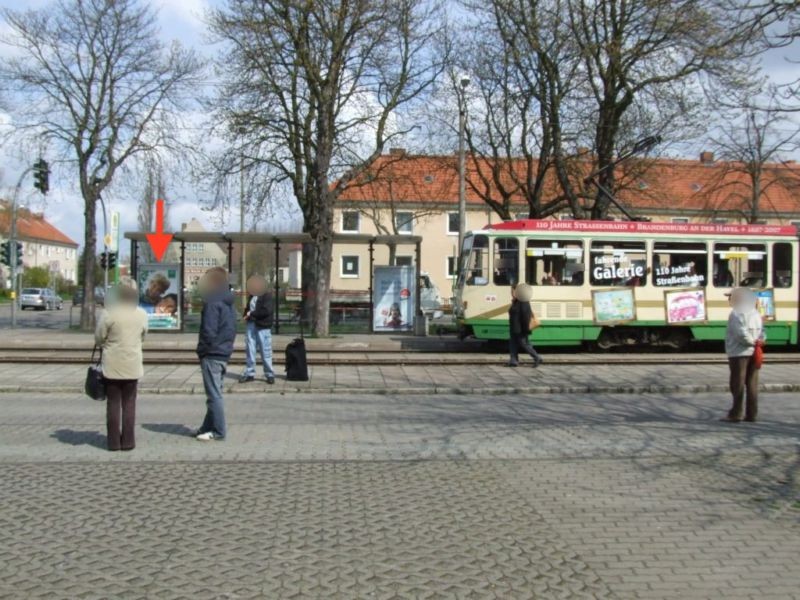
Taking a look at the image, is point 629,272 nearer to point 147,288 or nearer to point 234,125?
point 234,125

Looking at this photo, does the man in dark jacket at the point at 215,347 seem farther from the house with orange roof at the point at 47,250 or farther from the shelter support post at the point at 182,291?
the house with orange roof at the point at 47,250

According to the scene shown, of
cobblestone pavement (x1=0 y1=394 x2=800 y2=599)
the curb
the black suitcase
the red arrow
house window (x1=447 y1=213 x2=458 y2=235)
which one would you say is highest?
house window (x1=447 y1=213 x2=458 y2=235)

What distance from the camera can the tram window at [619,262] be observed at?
17.6 m

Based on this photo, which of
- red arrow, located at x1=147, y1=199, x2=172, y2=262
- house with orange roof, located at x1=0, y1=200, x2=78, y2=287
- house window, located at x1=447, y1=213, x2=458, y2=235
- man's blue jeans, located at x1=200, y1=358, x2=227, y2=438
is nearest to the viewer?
man's blue jeans, located at x1=200, y1=358, x2=227, y2=438

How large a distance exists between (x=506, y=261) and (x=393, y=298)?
644 centimetres

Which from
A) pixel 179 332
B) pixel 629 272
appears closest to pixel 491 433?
pixel 629 272

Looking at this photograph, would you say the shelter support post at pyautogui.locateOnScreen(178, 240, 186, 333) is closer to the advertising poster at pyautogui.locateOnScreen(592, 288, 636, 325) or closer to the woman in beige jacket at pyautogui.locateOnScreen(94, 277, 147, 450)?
Result: the advertising poster at pyautogui.locateOnScreen(592, 288, 636, 325)

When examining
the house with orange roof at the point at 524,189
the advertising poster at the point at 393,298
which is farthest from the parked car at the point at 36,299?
the advertising poster at the point at 393,298

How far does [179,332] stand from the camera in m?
23.3

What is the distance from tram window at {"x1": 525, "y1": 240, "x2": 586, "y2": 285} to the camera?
17.4m

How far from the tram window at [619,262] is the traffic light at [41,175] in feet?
55.0

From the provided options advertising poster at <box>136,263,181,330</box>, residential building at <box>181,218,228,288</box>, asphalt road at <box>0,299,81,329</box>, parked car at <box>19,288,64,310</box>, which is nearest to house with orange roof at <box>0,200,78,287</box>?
parked car at <box>19,288,64,310</box>

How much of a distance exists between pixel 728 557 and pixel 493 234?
42.9 ft

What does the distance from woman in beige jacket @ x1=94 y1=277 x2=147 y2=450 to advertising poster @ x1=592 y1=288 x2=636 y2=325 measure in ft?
40.1
